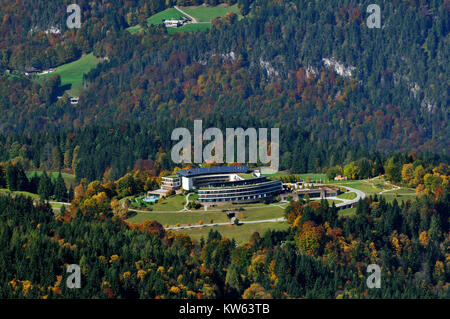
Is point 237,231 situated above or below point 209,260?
above

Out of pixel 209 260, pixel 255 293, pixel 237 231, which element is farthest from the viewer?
pixel 237 231

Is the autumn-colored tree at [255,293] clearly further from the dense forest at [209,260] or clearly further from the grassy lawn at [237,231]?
the grassy lawn at [237,231]

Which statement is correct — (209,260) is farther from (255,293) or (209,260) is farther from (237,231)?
(237,231)

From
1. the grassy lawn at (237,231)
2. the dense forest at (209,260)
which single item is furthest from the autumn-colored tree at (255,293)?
the grassy lawn at (237,231)

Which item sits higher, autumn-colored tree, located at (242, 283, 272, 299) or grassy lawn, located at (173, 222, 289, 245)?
grassy lawn, located at (173, 222, 289, 245)

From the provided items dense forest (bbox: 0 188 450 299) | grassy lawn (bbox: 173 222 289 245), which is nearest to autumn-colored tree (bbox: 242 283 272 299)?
dense forest (bbox: 0 188 450 299)

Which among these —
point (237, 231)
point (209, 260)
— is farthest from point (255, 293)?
point (237, 231)

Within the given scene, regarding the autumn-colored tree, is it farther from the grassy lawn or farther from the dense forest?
the grassy lawn
